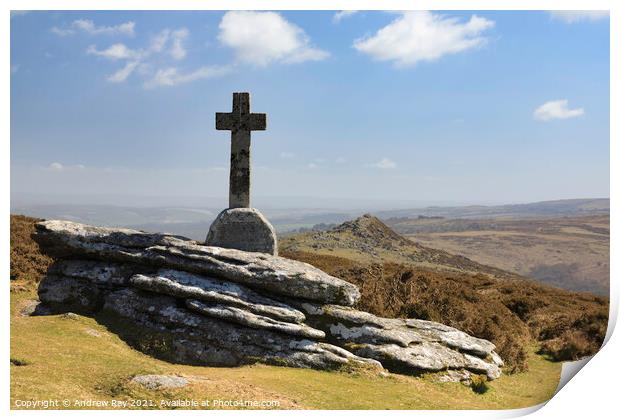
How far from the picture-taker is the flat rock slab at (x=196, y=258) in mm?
16938

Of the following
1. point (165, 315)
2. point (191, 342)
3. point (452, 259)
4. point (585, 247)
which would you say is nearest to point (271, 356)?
point (191, 342)

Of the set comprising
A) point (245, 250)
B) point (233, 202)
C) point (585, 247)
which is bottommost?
point (585, 247)

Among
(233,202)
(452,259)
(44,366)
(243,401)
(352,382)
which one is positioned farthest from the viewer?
(452,259)

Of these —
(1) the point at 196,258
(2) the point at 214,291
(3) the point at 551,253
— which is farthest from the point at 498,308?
(3) the point at 551,253

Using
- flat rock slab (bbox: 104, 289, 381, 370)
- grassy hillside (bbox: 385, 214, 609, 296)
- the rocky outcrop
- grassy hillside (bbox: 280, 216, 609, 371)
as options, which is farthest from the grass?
grassy hillside (bbox: 385, 214, 609, 296)

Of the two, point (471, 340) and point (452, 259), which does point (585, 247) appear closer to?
point (452, 259)

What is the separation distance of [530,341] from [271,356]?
1351cm

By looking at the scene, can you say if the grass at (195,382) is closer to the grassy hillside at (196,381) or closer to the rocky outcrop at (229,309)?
the grassy hillside at (196,381)

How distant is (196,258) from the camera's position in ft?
57.4

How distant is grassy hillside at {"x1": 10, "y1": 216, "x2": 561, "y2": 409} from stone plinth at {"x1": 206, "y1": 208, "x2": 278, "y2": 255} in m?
5.31

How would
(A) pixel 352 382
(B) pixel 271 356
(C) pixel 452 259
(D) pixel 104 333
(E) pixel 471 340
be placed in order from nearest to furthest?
1. (A) pixel 352 382
2. (B) pixel 271 356
3. (D) pixel 104 333
4. (E) pixel 471 340
5. (C) pixel 452 259

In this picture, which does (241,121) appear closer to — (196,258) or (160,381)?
(196,258)

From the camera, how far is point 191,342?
50.9ft

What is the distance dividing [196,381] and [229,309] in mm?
3343
